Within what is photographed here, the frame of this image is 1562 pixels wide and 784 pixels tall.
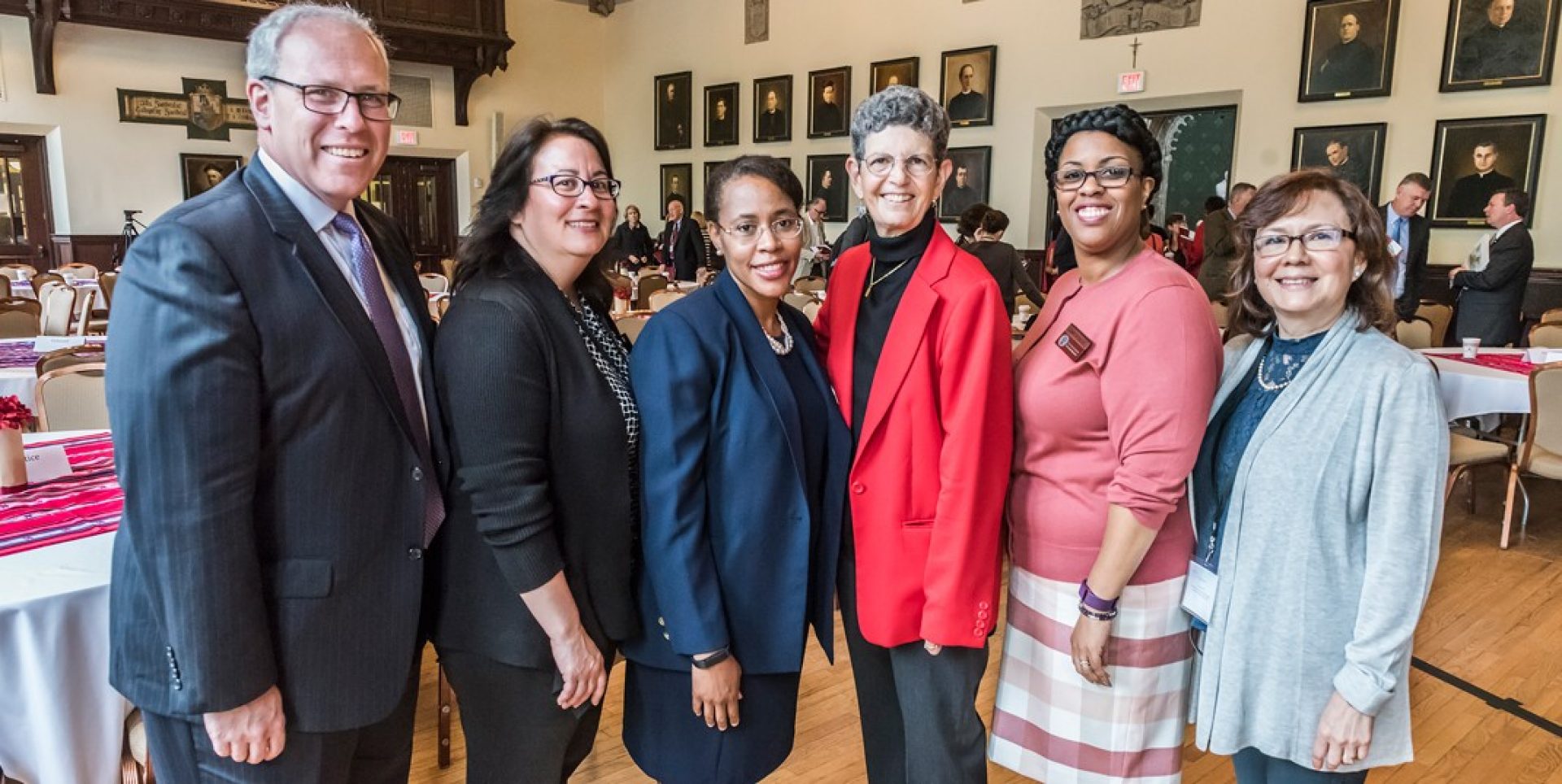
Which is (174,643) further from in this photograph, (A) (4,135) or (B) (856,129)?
(A) (4,135)

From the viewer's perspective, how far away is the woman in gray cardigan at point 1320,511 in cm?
140

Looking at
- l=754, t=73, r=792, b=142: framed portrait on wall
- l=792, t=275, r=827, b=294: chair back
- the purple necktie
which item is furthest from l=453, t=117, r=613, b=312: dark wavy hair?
l=754, t=73, r=792, b=142: framed portrait on wall

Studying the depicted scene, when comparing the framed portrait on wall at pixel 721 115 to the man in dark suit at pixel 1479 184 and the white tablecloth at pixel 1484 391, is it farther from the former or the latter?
the white tablecloth at pixel 1484 391

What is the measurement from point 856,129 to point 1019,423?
627mm

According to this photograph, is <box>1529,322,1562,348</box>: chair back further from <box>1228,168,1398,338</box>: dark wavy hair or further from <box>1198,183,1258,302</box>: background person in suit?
<box>1228,168,1398,338</box>: dark wavy hair

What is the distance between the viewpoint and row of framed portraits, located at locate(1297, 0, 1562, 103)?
8.01 metres

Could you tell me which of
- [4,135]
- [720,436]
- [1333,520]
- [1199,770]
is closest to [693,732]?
[720,436]

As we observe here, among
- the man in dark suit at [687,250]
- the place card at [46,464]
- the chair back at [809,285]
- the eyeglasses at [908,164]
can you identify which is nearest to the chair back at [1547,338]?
the chair back at [809,285]

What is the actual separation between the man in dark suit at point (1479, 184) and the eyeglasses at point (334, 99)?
9885 mm

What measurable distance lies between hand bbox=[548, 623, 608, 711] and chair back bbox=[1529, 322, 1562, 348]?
265 inches

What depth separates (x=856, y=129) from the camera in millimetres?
1711

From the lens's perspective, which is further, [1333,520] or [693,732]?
[693,732]

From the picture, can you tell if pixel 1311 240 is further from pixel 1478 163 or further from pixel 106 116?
pixel 106 116

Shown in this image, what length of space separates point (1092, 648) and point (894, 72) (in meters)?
11.8
